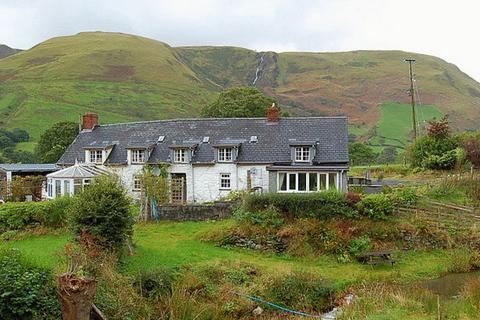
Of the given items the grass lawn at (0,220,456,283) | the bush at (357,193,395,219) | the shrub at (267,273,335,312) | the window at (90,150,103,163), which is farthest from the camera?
the window at (90,150,103,163)

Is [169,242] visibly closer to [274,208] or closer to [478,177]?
[274,208]

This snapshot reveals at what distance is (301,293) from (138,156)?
87.7 ft

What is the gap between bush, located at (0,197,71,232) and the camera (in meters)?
26.7

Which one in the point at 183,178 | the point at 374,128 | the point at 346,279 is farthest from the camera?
the point at 374,128

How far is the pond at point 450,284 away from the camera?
19.5m

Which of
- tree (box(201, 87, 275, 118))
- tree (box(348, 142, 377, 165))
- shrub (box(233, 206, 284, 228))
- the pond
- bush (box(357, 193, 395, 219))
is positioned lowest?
the pond

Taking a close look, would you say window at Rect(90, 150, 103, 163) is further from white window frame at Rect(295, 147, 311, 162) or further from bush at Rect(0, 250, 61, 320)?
bush at Rect(0, 250, 61, 320)

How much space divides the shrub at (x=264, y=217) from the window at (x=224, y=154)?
39.3 feet

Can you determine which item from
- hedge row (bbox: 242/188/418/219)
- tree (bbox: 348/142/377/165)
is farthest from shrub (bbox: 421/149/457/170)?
tree (bbox: 348/142/377/165)

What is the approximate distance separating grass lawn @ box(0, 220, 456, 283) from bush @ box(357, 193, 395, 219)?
2599mm

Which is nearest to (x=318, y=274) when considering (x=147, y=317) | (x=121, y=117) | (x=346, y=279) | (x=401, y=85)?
(x=346, y=279)

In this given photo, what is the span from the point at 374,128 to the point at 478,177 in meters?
87.0

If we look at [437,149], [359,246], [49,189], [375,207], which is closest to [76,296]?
[359,246]

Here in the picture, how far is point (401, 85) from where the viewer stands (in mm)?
175875
